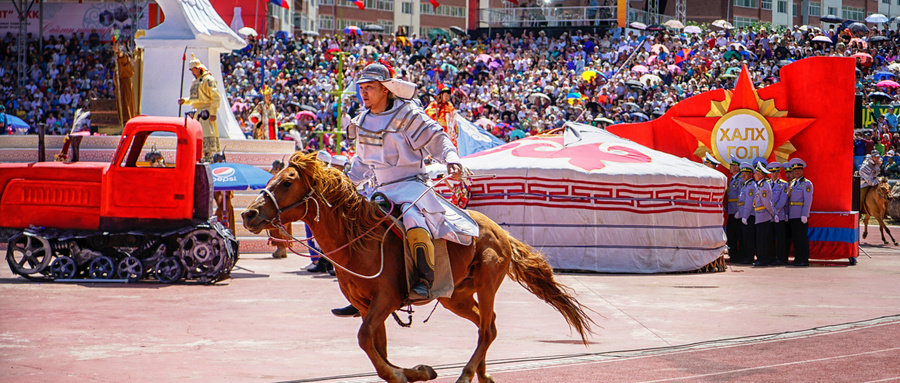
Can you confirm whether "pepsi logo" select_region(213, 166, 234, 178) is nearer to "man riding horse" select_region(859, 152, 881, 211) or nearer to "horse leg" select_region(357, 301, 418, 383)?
"horse leg" select_region(357, 301, 418, 383)

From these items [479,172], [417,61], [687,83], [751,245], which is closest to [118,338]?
[479,172]

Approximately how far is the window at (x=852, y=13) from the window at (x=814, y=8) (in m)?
1.76

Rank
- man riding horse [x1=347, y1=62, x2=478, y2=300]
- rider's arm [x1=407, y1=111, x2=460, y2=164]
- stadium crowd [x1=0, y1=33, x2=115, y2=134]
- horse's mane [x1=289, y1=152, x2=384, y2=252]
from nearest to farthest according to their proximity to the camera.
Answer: horse's mane [x1=289, y1=152, x2=384, y2=252], man riding horse [x1=347, y1=62, x2=478, y2=300], rider's arm [x1=407, y1=111, x2=460, y2=164], stadium crowd [x1=0, y1=33, x2=115, y2=134]

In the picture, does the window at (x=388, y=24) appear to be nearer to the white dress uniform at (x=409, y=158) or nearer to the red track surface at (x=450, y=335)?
the red track surface at (x=450, y=335)

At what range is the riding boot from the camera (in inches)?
241

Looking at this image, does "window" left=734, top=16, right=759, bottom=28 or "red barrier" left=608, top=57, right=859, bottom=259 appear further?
"window" left=734, top=16, right=759, bottom=28

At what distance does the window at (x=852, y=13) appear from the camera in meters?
59.6

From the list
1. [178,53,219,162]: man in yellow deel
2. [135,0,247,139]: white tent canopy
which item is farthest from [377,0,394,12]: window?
[178,53,219,162]: man in yellow deel

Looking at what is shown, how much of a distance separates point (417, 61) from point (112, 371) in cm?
2804

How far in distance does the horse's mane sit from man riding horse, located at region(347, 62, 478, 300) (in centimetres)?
22

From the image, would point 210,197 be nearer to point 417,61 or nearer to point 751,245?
point 751,245

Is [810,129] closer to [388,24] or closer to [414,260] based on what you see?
[414,260]

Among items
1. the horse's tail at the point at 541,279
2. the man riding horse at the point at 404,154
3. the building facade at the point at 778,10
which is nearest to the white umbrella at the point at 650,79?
the horse's tail at the point at 541,279

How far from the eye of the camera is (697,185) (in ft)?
49.0
